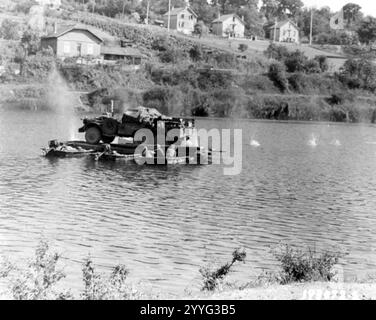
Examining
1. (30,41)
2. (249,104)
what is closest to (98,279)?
(249,104)

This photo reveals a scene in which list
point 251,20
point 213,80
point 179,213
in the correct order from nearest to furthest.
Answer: point 179,213, point 213,80, point 251,20

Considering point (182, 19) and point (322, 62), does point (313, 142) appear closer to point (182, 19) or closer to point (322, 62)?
point (322, 62)

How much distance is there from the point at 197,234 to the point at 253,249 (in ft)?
6.73

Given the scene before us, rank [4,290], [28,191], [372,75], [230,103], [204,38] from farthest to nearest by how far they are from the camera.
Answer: [204,38], [372,75], [230,103], [28,191], [4,290]

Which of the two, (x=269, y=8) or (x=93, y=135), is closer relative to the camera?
(x=93, y=135)

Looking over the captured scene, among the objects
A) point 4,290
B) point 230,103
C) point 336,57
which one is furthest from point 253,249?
point 336,57

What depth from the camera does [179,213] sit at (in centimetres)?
2280

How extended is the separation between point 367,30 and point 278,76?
2959 cm

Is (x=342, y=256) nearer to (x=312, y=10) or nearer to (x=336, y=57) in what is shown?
(x=336, y=57)

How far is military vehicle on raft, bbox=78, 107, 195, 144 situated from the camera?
37.7 m

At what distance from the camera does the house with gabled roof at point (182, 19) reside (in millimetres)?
147875

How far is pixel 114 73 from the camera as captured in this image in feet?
319

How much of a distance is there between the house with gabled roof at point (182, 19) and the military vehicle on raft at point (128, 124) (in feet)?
361

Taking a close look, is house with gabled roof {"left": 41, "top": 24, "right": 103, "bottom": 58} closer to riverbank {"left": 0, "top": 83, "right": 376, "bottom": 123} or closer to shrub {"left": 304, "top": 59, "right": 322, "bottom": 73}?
riverbank {"left": 0, "top": 83, "right": 376, "bottom": 123}
